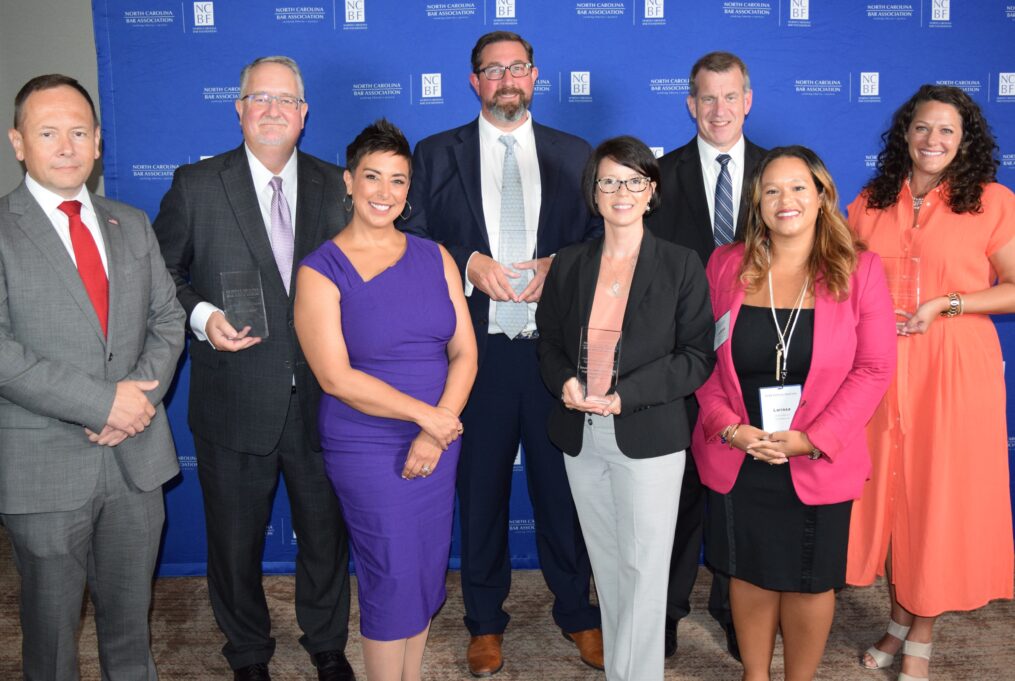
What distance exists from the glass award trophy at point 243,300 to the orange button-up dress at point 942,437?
2085mm

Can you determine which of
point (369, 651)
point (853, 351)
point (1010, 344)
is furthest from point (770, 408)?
point (1010, 344)

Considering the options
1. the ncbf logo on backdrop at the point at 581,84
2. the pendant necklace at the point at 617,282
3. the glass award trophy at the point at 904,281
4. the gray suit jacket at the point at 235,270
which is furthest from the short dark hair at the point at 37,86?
the glass award trophy at the point at 904,281

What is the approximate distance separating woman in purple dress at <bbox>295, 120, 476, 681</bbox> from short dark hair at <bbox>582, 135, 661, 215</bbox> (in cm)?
Result: 55

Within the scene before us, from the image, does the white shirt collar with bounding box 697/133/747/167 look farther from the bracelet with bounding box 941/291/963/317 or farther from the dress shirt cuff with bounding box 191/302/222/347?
the dress shirt cuff with bounding box 191/302/222/347

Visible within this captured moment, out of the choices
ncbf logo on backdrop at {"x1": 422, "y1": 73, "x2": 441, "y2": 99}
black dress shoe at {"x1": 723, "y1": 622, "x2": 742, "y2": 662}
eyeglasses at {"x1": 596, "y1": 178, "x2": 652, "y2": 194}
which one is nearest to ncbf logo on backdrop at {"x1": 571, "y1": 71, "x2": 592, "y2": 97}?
ncbf logo on backdrop at {"x1": 422, "y1": 73, "x2": 441, "y2": 99}

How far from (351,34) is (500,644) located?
9.09 feet

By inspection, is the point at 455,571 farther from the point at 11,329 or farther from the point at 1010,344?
the point at 1010,344

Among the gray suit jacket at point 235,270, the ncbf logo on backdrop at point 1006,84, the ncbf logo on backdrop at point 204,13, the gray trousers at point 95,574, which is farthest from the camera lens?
the ncbf logo on backdrop at point 1006,84

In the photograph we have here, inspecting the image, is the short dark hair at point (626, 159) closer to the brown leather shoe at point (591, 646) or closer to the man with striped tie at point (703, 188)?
the man with striped tie at point (703, 188)

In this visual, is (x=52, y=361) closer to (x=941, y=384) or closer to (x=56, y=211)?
(x=56, y=211)

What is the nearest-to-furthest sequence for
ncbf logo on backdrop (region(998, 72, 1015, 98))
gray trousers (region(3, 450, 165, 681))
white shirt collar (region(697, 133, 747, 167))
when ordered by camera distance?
gray trousers (region(3, 450, 165, 681)), white shirt collar (region(697, 133, 747, 167)), ncbf logo on backdrop (region(998, 72, 1015, 98))

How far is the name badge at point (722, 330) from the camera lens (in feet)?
8.25

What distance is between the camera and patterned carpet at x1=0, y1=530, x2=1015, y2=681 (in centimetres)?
309

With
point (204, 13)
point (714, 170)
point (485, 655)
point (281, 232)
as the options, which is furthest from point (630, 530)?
point (204, 13)
